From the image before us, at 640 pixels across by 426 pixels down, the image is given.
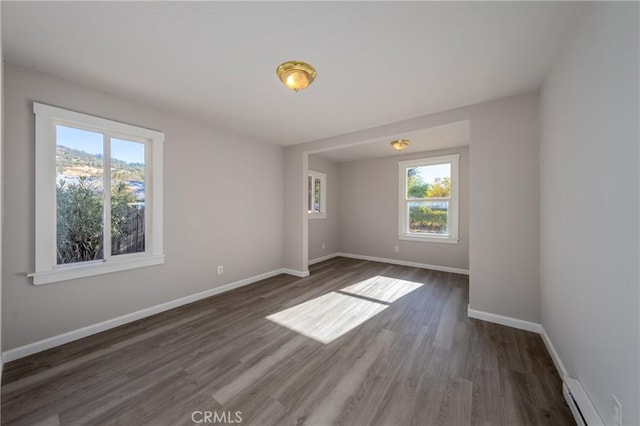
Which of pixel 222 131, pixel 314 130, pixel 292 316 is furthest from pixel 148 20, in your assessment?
pixel 292 316

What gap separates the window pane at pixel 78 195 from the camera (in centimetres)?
226

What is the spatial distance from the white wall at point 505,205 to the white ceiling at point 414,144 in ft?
1.20

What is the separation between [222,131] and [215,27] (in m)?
2.13

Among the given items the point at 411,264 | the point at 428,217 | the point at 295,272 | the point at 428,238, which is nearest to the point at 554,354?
the point at 428,238

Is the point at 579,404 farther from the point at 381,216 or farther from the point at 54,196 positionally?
the point at 381,216

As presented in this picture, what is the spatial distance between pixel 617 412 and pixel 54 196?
4.07m

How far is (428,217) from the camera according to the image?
5137 mm

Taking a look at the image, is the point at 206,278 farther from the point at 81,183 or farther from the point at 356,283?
the point at 356,283

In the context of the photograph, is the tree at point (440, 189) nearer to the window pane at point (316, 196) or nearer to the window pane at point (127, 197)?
the window pane at point (316, 196)

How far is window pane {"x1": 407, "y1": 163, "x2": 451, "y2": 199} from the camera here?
488 centimetres

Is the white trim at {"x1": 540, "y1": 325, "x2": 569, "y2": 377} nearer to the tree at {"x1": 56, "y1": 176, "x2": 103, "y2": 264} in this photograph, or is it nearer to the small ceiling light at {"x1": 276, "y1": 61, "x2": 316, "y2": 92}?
the small ceiling light at {"x1": 276, "y1": 61, "x2": 316, "y2": 92}

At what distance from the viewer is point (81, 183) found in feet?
7.80

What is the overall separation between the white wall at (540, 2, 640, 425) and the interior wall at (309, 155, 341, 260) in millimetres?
4177

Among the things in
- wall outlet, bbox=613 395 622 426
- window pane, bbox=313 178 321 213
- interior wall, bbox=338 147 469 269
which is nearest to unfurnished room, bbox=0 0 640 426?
wall outlet, bbox=613 395 622 426
